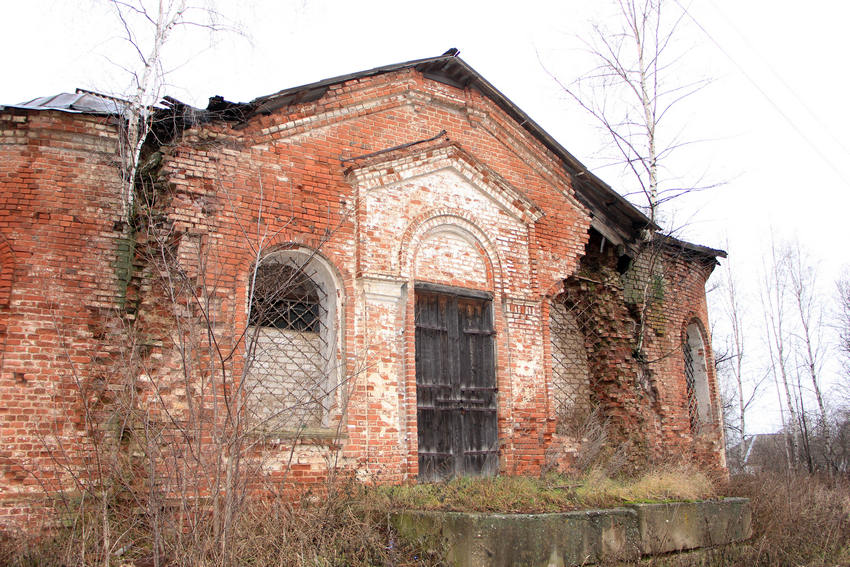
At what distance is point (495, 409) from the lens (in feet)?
29.2

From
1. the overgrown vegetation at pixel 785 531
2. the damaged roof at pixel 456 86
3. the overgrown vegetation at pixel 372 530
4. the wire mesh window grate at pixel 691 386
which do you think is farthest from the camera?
the wire mesh window grate at pixel 691 386

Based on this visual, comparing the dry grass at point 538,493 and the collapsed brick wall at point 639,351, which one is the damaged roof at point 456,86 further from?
the dry grass at point 538,493

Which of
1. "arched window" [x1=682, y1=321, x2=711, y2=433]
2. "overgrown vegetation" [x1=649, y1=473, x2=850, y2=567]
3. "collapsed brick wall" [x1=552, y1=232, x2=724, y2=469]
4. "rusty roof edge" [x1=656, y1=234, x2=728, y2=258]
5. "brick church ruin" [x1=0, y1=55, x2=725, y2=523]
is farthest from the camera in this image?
"arched window" [x1=682, y1=321, x2=711, y2=433]

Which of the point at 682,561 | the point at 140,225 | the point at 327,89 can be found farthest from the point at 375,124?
the point at 682,561

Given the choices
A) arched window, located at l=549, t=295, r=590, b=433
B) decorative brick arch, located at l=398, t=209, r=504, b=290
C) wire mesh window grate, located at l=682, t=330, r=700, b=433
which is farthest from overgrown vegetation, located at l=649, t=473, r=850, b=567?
decorative brick arch, located at l=398, t=209, r=504, b=290

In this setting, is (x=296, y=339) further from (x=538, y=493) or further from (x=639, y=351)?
(x=639, y=351)

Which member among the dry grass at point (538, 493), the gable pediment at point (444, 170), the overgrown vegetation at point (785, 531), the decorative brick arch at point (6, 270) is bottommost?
the overgrown vegetation at point (785, 531)

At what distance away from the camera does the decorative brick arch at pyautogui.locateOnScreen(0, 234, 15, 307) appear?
666 cm

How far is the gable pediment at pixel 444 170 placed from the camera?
8.48 m

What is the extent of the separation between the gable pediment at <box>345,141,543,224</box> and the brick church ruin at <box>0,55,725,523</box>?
31 mm

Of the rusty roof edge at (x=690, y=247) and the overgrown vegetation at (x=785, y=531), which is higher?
the rusty roof edge at (x=690, y=247)

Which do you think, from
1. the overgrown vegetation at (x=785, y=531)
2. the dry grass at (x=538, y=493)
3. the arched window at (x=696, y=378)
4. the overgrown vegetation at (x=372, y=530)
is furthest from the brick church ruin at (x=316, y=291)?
the arched window at (x=696, y=378)

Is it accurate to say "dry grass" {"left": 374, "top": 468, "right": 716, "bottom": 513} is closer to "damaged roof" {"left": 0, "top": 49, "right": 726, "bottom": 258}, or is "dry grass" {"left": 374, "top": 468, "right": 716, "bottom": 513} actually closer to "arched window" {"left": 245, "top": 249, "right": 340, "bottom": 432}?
"arched window" {"left": 245, "top": 249, "right": 340, "bottom": 432}

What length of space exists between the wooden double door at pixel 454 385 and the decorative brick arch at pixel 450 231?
13.9 inches
